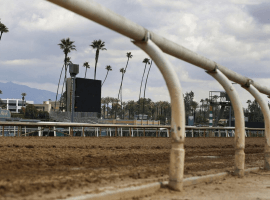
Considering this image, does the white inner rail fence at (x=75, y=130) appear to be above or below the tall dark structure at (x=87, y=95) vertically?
below

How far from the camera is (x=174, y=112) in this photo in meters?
5.29

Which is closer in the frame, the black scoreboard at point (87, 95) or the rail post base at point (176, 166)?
the rail post base at point (176, 166)

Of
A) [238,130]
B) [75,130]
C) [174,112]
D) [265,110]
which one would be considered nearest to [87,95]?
[75,130]

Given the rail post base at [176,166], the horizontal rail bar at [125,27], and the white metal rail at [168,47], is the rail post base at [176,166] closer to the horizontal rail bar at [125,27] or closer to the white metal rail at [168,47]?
the white metal rail at [168,47]

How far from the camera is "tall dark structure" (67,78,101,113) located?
5506cm

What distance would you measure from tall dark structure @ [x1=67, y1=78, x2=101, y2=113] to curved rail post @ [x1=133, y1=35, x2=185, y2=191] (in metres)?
50.1

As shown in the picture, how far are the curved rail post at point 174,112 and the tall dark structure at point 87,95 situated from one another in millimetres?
50122

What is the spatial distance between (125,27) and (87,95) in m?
51.4

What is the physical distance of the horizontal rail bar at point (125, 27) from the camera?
418cm

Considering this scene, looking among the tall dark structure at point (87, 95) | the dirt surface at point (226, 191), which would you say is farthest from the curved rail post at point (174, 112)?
the tall dark structure at point (87, 95)

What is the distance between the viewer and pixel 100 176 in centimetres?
596

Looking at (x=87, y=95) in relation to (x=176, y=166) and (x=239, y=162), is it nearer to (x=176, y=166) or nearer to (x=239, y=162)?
(x=239, y=162)

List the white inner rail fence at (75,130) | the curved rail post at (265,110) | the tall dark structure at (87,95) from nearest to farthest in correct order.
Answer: the curved rail post at (265,110)
the white inner rail fence at (75,130)
the tall dark structure at (87,95)

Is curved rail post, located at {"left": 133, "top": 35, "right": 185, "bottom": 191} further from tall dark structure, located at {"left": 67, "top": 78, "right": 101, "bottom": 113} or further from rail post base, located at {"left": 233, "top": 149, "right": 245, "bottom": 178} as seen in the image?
tall dark structure, located at {"left": 67, "top": 78, "right": 101, "bottom": 113}
